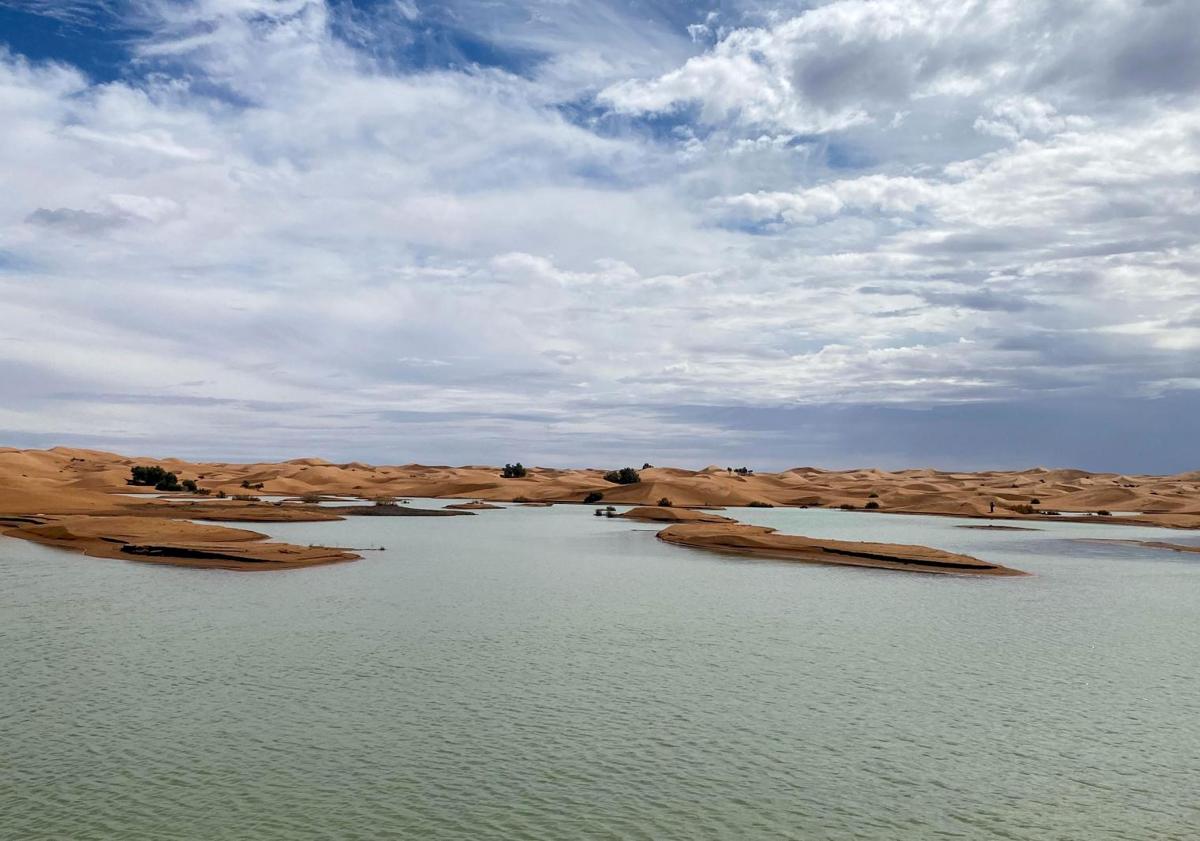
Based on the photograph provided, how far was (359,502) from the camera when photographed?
86.7 m

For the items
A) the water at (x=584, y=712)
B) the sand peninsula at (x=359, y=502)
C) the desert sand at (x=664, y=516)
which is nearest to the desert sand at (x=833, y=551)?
the sand peninsula at (x=359, y=502)

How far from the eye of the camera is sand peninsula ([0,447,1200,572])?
39188mm

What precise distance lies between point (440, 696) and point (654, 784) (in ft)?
17.4

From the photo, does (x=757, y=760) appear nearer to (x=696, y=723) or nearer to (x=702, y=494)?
(x=696, y=723)

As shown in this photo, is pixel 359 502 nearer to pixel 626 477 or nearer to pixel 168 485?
pixel 168 485

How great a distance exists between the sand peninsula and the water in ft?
33.8

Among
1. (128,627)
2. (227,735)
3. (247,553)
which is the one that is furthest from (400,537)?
(227,735)

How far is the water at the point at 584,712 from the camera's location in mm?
11070

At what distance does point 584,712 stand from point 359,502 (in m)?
75.2

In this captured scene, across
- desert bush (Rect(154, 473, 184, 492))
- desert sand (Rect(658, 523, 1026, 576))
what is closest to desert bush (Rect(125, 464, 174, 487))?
desert bush (Rect(154, 473, 184, 492))

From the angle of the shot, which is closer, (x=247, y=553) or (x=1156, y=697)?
(x=1156, y=697)

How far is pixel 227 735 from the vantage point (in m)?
13.6

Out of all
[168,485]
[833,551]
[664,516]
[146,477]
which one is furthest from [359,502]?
[833,551]

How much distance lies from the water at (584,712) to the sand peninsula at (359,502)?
1031 centimetres
